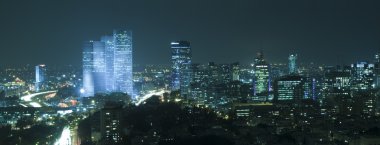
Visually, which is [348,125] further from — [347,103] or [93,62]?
[93,62]

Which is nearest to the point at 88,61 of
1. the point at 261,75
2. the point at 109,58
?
the point at 109,58

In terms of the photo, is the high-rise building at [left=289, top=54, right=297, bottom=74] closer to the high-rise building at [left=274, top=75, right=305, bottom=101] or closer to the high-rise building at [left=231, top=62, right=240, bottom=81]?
the high-rise building at [left=231, top=62, right=240, bottom=81]

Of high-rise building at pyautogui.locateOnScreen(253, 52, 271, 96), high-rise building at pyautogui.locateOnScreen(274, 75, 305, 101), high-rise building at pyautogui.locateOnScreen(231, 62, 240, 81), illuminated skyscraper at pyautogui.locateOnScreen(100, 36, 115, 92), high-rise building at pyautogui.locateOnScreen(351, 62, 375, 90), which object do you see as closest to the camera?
high-rise building at pyautogui.locateOnScreen(274, 75, 305, 101)

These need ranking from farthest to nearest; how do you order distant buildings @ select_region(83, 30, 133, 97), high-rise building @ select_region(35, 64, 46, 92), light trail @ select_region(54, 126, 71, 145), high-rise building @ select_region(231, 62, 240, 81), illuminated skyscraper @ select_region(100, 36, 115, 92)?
high-rise building @ select_region(35, 64, 46, 92), illuminated skyscraper @ select_region(100, 36, 115, 92), distant buildings @ select_region(83, 30, 133, 97), high-rise building @ select_region(231, 62, 240, 81), light trail @ select_region(54, 126, 71, 145)

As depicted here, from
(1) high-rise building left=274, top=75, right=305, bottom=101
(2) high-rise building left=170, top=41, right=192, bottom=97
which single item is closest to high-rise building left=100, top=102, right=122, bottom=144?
(1) high-rise building left=274, top=75, right=305, bottom=101

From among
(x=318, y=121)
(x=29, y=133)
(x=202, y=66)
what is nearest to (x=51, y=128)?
(x=29, y=133)

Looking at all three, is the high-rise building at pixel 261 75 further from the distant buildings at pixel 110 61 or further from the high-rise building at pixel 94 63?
the high-rise building at pixel 94 63

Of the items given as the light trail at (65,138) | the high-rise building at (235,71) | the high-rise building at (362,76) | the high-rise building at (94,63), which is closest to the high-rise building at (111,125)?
the light trail at (65,138)
